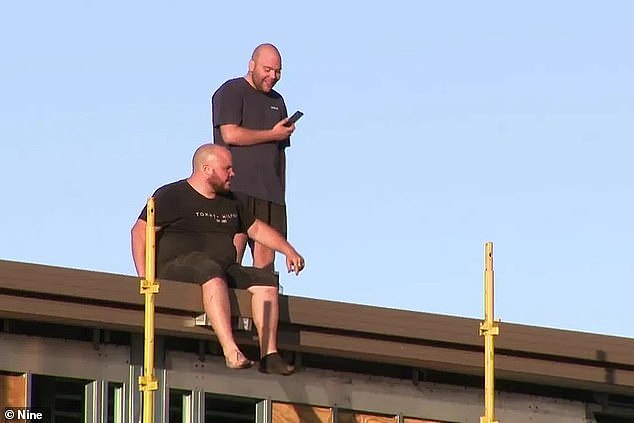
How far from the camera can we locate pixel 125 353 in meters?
17.9

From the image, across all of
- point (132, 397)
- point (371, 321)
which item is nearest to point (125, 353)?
point (132, 397)

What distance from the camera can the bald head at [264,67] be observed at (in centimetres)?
1923

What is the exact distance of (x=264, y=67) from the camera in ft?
63.2

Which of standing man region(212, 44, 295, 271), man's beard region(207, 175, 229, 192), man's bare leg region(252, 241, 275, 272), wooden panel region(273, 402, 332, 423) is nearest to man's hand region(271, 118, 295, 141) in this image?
standing man region(212, 44, 295, 271)

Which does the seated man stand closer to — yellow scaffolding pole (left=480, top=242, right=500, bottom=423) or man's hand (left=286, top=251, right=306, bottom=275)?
man's hand (left=286, top=251, right=306, bottom=275)

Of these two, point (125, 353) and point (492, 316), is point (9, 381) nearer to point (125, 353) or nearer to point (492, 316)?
point (125, 353)

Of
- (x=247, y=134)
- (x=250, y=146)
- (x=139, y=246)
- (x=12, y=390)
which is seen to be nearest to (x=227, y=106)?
(x=247, y=134)

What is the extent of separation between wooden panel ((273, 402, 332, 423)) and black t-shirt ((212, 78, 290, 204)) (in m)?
1.85

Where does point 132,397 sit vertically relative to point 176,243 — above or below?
below

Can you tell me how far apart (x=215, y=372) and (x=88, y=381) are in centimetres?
113

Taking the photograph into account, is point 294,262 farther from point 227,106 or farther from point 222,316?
point 227,106

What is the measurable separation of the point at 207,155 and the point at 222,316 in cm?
141


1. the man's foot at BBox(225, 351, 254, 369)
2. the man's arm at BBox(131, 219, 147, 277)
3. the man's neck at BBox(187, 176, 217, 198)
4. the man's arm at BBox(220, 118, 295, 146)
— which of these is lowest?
the man's foot at BBox(225, 351, 254, 369)

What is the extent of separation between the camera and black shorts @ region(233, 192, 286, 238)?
19.1 metres
